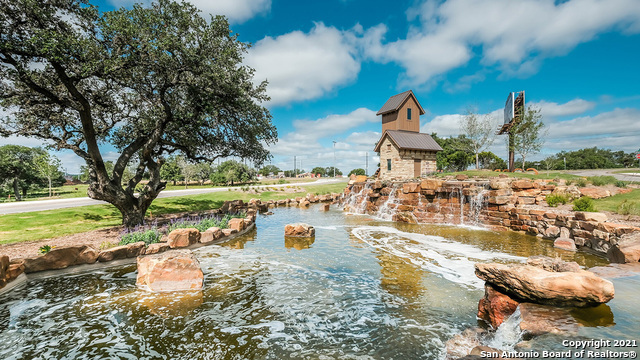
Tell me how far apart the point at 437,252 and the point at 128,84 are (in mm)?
15115

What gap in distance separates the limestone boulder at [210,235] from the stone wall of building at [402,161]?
2798 cm

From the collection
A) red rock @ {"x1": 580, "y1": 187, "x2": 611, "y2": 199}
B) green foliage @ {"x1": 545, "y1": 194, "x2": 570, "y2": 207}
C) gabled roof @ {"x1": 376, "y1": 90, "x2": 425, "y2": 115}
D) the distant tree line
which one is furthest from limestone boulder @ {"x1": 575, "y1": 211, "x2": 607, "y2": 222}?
the distant tree line

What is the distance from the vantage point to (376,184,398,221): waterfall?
20314mm

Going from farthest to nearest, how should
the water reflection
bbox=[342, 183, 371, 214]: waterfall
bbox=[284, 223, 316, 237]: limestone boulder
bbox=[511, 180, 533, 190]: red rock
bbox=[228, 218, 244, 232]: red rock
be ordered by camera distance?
1. bbox=[342, 183, 371, 214]: waterfall
2. bbox=[511, 180, 533, 190]: red rock
3. bbox=[228, 218, 244, 232]: red rock
4. bbox=[284, 223, 316, 237]: limestone boulder
5. the water reflection

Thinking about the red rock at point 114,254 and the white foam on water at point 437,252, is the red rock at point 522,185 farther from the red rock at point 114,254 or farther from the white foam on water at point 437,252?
the red rock at point 114,254

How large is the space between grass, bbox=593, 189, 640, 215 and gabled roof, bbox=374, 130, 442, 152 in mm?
22007

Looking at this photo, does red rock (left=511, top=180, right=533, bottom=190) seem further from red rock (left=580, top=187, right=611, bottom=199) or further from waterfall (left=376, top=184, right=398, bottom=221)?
waterfall (left=376, top=184, right=398, bottom=221)

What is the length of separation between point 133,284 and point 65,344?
2734 mm

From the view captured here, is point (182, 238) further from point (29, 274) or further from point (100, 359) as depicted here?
point (100, 359)

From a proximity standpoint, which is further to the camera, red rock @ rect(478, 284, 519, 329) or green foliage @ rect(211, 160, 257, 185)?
green foliage @ rect(211, 160, 257, 185)

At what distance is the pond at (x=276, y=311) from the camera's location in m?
4.46

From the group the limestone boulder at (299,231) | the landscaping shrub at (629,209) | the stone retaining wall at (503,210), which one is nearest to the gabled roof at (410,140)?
the stone retaining wall at (503,210)

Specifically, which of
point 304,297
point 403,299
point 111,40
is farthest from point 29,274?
point 403,299

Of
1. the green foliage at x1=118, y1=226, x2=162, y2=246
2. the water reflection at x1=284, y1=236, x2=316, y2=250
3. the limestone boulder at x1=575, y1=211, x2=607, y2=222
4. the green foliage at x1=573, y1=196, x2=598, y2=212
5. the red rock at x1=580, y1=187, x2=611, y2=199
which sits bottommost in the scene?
the water reflection at x1=284, y1=236, x2=316, y2=250
